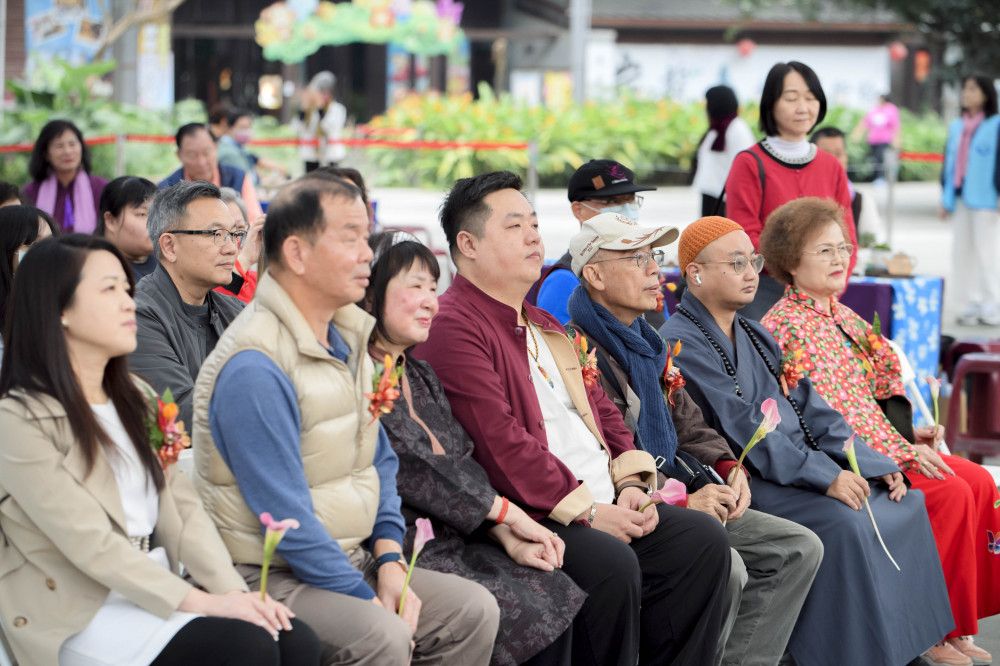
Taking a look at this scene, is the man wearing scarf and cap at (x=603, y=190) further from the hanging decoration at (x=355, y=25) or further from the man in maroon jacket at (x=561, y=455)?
the hanging decoration at (x=355, y=25)

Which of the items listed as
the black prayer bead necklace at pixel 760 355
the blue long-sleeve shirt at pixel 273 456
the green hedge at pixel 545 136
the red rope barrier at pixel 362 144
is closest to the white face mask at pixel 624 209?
the black prayer bead necklace at pixel 760 355

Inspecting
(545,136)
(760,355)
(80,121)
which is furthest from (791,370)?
(545,136)

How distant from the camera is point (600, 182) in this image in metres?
4.66

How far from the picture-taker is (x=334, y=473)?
2609mm

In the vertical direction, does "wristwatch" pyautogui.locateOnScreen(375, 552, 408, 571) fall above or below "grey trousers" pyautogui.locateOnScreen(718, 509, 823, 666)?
above

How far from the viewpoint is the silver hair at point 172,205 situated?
3.50 meters

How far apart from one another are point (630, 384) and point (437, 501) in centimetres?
98

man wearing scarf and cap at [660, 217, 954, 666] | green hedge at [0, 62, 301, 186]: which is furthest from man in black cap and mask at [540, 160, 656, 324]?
green hedge at [0, 62, 301, 186]

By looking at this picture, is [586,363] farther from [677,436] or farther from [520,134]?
[520,134]

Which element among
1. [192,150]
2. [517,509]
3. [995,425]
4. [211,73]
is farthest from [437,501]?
[211,73]

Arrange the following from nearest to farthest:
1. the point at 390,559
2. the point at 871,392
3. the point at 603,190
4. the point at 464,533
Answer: the point at 390,559 → the point at 464,533 → the point at 871,392 → the point at 603,190

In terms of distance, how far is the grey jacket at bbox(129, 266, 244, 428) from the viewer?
10.4 ft

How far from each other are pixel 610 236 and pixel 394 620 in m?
1.60

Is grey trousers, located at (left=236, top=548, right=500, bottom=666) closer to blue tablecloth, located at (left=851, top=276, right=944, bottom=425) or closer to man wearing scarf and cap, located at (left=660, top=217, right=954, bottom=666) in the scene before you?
man wearing scarf and cap, located at (left=660, top=217, right=954, bottom=666)
